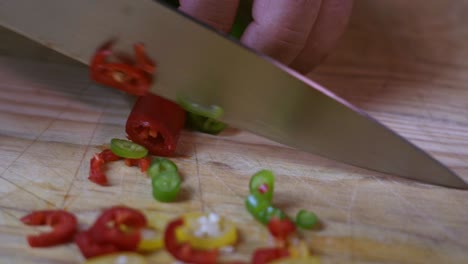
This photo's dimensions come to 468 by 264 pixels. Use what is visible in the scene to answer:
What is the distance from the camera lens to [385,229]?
112cm

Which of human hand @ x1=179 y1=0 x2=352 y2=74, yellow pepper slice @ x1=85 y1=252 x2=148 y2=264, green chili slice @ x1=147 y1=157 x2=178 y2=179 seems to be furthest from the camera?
human hand @ x1=179 y1=0 x2=352 y2=74

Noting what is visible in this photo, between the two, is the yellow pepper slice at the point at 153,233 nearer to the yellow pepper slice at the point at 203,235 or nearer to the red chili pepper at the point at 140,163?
the yellow pepper slice at the point at 203,235

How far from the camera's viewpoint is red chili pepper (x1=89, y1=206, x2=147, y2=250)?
3.23ft

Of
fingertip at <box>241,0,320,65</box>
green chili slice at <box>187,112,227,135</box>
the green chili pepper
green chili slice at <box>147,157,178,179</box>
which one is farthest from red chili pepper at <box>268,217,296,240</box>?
fingertip at <box>241,0,320,65</box>

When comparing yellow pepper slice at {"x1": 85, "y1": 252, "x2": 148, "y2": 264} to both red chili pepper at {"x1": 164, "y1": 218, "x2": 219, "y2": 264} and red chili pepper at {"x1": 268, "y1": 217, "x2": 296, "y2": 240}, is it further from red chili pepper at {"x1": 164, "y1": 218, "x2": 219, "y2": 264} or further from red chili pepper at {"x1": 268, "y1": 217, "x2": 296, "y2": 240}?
red chili pepper at {"x1": 268, "y1": 217, "x2": 296, "y2": 240}

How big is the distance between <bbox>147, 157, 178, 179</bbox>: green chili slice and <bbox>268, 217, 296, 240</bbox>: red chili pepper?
25 centimetres

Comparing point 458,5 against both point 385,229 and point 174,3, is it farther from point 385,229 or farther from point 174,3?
point 385,229

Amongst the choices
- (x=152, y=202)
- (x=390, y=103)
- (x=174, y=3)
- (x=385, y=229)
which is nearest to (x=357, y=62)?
(x=390, y=103)

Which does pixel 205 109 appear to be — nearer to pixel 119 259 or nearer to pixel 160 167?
pixel 160 167

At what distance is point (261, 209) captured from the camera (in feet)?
3.57

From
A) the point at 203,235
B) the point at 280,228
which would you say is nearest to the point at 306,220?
the point at 280,228

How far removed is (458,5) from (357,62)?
405 mm

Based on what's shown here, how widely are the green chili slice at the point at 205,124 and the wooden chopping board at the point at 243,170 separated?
0.02 meters

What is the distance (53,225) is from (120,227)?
0.12 metres
